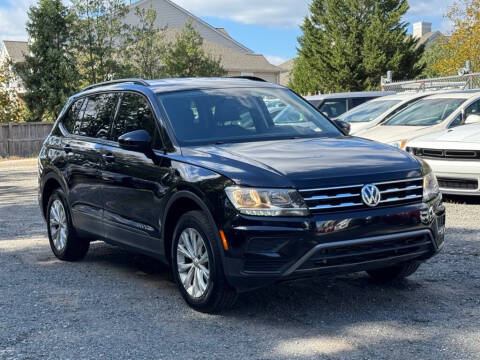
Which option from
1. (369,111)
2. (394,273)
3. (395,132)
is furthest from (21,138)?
(394,273)

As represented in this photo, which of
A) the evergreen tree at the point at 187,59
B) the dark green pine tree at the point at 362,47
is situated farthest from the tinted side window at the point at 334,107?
the dark green pine tree at the point at 362,47

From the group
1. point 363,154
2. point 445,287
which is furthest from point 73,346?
point 445,287

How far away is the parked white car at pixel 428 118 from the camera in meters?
12.5

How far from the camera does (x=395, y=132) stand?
13000mm

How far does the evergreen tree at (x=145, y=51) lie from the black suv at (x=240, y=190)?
31.5 metres

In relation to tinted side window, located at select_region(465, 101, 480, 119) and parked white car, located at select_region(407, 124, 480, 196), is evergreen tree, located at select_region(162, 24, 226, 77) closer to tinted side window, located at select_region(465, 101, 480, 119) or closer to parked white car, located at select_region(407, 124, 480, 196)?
tinted side window, located at select_region(465, 101, 480, 119)

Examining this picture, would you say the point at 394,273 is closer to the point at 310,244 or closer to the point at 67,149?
the point at 310,244

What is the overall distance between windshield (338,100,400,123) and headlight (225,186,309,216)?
10.6 m

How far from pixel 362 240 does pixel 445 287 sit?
150 centimetres

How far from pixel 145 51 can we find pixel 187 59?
2.22 metres

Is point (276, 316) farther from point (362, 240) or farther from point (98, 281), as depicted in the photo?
point (98, 281)

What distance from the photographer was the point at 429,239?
17.7 ft

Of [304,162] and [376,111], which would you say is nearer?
[304,162]

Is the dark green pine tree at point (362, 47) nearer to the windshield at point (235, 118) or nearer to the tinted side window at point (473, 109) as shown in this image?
the tinted side window at point (473, 109)
